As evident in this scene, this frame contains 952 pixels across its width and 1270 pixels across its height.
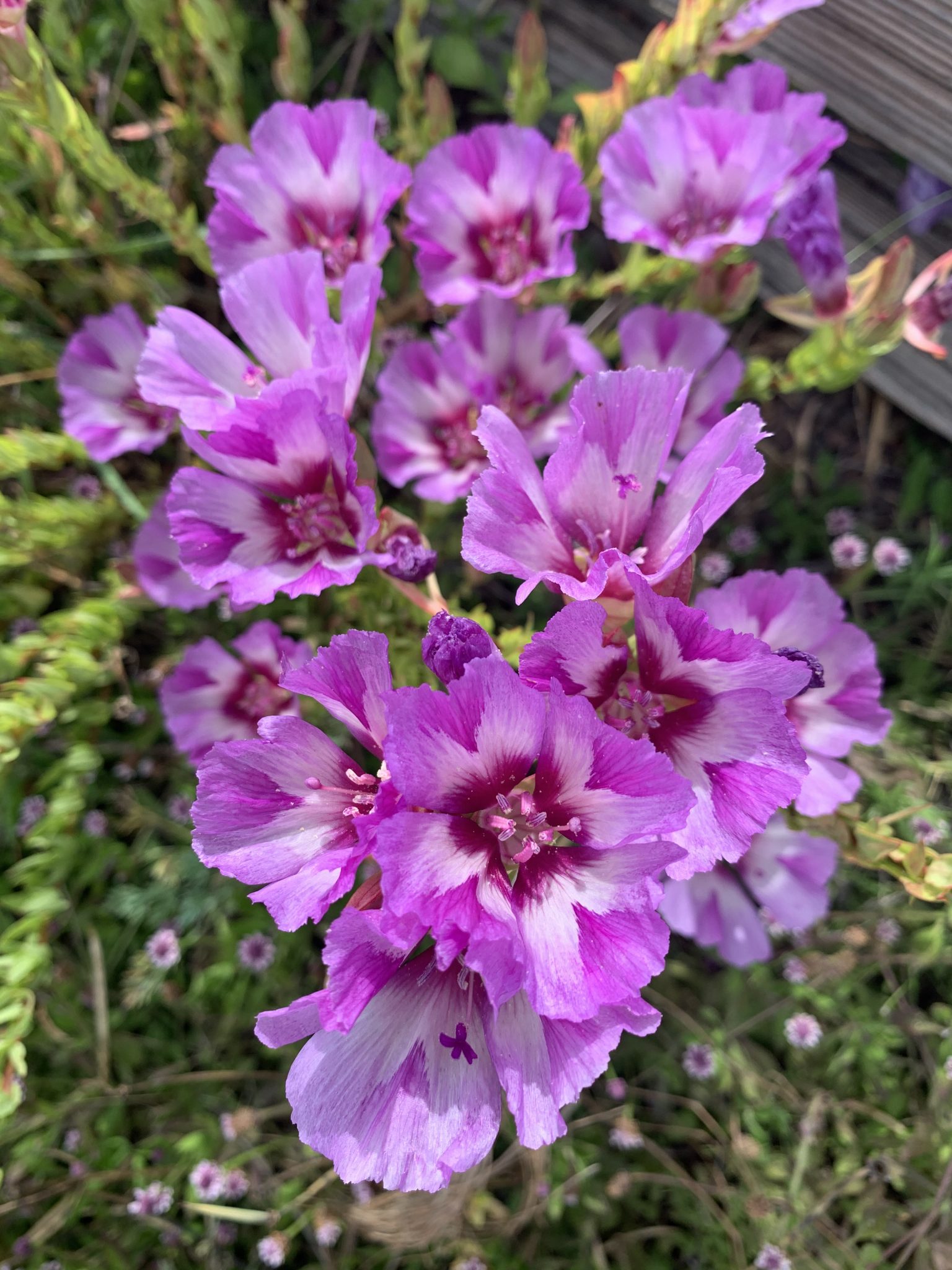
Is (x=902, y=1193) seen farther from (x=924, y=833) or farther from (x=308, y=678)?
(x=308, y=678)

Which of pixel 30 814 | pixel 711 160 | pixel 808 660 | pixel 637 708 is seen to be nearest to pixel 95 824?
pixel 30 814

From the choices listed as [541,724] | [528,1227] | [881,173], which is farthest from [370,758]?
[881,173]

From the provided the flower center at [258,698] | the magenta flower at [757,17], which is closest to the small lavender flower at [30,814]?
the flower center at [258,698]

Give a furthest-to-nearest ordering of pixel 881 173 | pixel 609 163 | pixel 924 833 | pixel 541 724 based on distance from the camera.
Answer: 1. pixel 881 173
2. pixel 924 833
3. pixel 609 163
4. pixel 541 724

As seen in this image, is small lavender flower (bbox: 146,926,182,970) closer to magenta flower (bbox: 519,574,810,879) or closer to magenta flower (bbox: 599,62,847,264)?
magenta flower (bbox: 519,574,810,879)

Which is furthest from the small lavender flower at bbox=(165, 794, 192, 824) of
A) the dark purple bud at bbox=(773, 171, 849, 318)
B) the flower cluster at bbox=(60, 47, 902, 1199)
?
the dark purple bud at bbox=(773, 171, 849, 318)

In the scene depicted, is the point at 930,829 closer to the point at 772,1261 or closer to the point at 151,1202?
the point at 772,1261

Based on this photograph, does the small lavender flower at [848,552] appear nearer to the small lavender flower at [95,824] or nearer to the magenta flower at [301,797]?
the magenta flower at [301,797]
